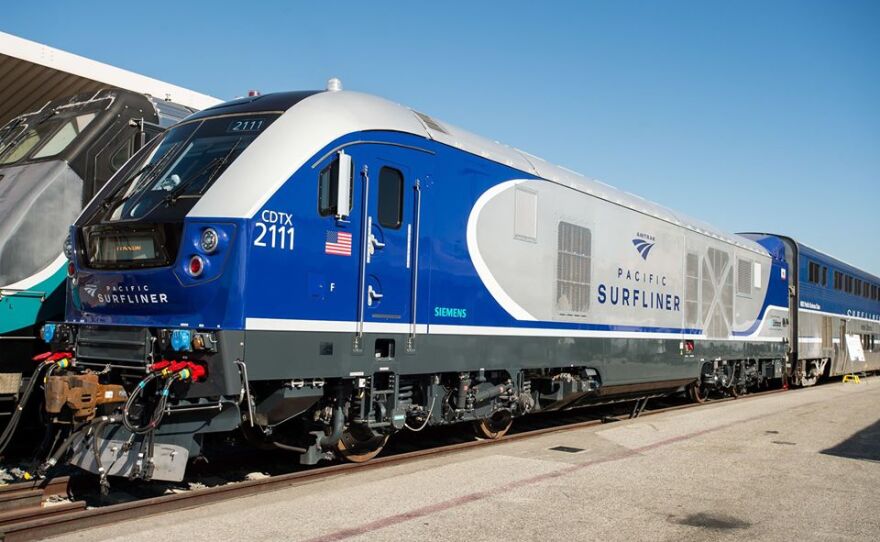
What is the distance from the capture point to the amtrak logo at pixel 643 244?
41.3 feet

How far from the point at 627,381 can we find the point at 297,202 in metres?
7.19

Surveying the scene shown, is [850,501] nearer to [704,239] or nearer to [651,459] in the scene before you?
[651,459]

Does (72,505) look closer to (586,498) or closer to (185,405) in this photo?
(185,405)

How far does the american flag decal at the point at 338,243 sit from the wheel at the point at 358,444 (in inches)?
76.3

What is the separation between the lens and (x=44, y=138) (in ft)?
30.6

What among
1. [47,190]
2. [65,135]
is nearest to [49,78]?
[65,135]

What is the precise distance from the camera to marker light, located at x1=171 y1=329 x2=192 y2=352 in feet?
20.2

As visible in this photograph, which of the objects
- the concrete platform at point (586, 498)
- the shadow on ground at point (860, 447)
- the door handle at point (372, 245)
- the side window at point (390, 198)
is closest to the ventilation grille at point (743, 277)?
the shadow on ground at point (860, 447)

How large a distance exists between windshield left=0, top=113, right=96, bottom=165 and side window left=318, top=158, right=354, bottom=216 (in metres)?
3.88

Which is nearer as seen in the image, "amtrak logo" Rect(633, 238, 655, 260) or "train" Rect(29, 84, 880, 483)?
"train" Rect(29, 84, 880, 483)

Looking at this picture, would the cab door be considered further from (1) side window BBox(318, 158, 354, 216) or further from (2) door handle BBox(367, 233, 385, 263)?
(1) side window BBox(318, 158, 354, 216)

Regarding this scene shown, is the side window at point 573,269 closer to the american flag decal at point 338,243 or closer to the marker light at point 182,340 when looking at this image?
the american flag decal at point 338,243

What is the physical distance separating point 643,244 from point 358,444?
263 inches

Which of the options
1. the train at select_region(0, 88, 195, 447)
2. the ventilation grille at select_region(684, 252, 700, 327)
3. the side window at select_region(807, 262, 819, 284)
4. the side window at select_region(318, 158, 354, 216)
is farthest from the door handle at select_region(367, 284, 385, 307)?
the side window at select_region(807, 262, 819, 284)
